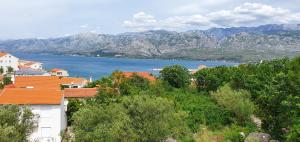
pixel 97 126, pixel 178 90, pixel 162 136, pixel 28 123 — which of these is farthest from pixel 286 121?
pixel 178 90

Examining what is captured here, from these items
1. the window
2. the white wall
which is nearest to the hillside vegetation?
the window

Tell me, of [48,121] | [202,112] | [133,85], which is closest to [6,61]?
[133,85]

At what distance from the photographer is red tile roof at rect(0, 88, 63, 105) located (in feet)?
139

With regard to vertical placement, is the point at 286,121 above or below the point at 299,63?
below

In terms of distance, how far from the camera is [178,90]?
66812mm

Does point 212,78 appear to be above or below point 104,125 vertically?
above

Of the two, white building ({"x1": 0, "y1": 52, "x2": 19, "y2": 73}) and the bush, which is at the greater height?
white building ({"x1": 0, "y1": 52, "x2": 19, "y2": 73})

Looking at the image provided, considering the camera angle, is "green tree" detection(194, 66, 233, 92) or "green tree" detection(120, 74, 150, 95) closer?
"green tree" detection(120, 74, 150, 95)

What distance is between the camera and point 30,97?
4303cm

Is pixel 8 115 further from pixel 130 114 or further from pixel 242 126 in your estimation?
pixel 242 126

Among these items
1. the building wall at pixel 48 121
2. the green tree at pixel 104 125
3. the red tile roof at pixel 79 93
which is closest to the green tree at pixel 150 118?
the green tree at pixel 104 125

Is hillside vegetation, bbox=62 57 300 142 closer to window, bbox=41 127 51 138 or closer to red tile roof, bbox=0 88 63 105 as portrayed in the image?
red tile roof, bbox=0 88 63 105

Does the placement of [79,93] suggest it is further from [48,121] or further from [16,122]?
[16,122]

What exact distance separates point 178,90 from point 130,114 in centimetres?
3335
